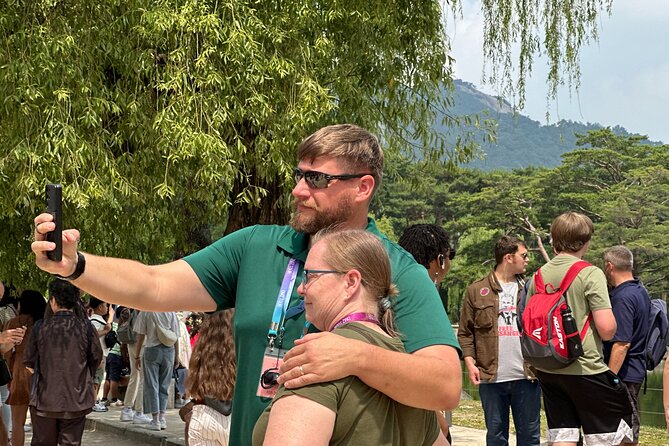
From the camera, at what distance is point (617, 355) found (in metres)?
7.66

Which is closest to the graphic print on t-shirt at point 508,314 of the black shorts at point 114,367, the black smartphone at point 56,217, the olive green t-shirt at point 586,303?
the olive green t-shirt at point 586,303

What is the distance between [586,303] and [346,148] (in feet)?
13.2

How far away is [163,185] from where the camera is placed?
1038 cm

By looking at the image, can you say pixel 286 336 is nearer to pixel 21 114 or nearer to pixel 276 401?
pixel 276 401

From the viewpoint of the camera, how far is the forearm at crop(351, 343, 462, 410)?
2.30 m

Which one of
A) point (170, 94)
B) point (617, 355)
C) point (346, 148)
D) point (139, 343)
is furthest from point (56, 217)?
point (139, 343)

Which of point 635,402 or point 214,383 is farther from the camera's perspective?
point 635,402

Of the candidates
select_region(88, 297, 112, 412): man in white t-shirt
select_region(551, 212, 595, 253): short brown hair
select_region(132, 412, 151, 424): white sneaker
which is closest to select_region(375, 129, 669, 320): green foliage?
select_region(88, 297, 112, 412): man in white t-shirt

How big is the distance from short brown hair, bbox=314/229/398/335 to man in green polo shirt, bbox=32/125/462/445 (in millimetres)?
184

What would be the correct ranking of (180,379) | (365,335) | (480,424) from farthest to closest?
1. (180,379)
2. (480,424)
3. (365,335)

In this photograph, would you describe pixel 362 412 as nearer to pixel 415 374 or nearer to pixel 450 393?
pixel 415 374

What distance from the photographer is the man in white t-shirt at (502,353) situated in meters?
8.36

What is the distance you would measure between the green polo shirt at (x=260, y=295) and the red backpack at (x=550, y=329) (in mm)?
3689

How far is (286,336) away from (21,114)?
25.6 feet
